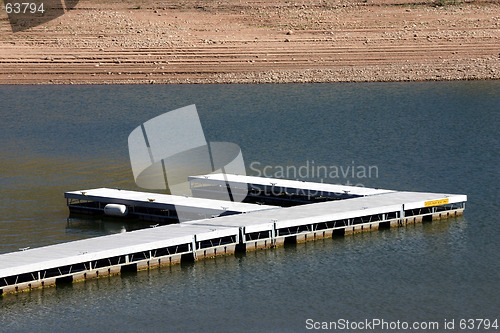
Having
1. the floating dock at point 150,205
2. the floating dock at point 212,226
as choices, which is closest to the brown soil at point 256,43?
the floating dock at point 212,226

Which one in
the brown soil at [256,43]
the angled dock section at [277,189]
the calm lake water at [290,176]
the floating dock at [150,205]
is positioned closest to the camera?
the calm lake water at [290,176]

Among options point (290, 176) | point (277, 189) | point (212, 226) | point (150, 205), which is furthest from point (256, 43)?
point (212, 226)

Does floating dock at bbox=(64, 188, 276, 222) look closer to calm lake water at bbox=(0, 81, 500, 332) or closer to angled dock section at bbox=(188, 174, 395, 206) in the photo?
calm lake water at bbox=(0, 81, 500, 332)

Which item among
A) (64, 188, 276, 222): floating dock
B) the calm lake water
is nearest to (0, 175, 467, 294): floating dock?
(64, 188, 276, 222): floating dock

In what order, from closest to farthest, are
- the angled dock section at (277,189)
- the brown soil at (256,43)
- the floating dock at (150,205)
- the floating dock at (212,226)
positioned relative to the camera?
1. the floating dock at (212,226)
2. the floating dock at (150,205)
3. the angled dock section at (277,189)
4. the brown soil at (256,43)

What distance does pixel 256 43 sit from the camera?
86125 millimetres

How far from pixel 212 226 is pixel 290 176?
1281 cm

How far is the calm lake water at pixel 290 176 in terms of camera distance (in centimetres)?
3234

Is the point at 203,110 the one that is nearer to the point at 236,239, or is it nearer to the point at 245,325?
the point at 236,239

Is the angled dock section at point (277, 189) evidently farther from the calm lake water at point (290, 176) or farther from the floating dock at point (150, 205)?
the floating dock at point (150, 205)

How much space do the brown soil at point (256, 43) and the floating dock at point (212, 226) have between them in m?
36.0

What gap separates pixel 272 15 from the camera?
301ft

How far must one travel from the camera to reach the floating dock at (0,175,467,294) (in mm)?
34438

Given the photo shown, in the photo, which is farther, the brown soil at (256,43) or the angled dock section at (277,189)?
the brown soil at (256,43)
